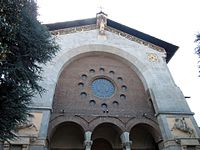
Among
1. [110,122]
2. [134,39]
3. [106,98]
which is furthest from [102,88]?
[134,39]

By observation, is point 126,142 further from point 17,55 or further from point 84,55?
point 17,55

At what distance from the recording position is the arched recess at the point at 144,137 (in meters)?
14.6

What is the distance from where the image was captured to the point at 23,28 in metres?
8.09

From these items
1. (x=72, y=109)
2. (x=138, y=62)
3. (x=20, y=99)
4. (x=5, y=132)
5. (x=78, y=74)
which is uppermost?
(x=138, y=62)

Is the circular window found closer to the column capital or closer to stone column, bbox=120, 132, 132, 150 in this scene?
stone column, bbox=120, 132, 132, 150

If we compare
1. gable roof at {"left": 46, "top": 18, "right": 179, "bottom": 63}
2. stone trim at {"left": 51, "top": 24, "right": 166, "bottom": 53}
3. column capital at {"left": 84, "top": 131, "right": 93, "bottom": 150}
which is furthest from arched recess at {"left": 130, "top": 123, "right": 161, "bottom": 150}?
gable roof at {"left": 46, "top": 18, "right": 179, "bottom": 63}

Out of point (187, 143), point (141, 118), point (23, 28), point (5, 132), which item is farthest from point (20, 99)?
point (187, 143)

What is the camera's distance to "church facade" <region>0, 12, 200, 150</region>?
515 inches

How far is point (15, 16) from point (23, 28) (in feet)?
1.69

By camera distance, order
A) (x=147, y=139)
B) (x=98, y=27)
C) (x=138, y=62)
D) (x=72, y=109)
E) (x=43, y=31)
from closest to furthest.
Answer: (x=43, y=31), (x=72, y=109), (x=147, y=139), (x=138, y=62), (x=98, y=27)

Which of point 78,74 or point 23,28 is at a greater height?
point 78,74

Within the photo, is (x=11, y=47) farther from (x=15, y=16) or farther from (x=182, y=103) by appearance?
(x=182, y=103)

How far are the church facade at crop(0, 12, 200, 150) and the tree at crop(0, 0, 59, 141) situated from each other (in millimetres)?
4211

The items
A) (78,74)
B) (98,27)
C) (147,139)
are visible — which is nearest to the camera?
(147,139)
